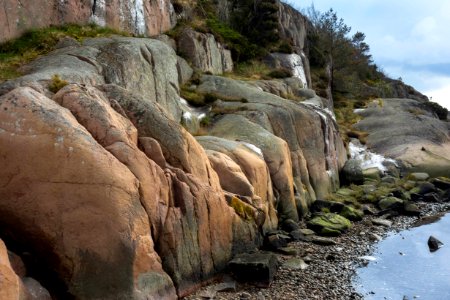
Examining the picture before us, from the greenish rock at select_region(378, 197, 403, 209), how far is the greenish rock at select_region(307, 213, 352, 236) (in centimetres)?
643

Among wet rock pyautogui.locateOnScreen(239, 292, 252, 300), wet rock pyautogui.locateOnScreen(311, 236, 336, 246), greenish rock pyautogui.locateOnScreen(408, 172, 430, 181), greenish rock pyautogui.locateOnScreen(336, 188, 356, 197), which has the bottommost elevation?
greenish rock pyautogui.locateOnScreen(408, 172, 430, 181)

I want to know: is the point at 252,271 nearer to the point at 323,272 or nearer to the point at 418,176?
the point at 323,272

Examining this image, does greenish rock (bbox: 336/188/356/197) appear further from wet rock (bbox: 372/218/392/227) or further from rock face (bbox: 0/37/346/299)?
rock face (bbox: 0/37/346/299)

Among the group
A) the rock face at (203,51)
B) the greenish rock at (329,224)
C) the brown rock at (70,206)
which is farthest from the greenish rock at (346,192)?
the brown rock at (70,206)

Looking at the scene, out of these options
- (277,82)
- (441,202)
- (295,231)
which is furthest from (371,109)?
(295,231)

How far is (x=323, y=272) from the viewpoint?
18.8 metres

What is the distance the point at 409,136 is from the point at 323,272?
119ft

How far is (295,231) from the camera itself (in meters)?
24.0

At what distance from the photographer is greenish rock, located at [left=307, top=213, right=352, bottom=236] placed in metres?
25.2

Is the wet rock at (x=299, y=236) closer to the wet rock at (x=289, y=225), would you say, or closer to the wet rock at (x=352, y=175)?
the wet rock at (x=289, y=225)

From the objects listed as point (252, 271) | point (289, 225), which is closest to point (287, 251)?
point (289, 225)

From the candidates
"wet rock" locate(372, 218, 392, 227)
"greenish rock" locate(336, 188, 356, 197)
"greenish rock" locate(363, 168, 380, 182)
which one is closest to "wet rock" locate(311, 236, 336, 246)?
"wet rock" locate(372, 218, 392, 227)

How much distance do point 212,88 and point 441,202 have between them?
768 inches

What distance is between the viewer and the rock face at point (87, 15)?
24.7m
